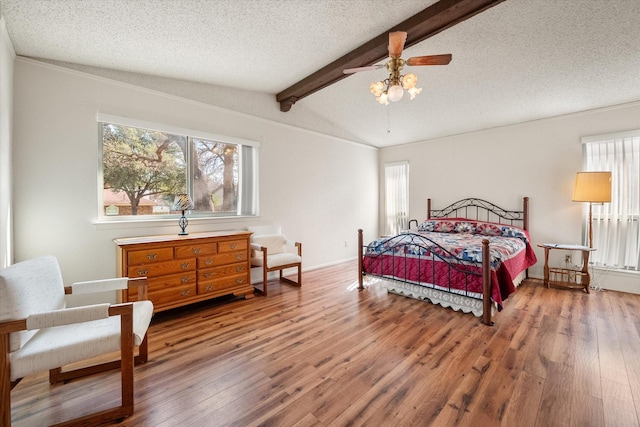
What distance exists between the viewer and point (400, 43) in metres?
2.21

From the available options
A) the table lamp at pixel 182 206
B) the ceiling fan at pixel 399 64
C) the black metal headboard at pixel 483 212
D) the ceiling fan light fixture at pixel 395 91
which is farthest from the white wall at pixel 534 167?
the table lamp at pixel 182 206

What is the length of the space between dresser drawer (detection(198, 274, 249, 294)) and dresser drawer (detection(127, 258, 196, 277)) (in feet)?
0.83

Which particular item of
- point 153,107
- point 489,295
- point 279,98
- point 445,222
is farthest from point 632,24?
point 153,107

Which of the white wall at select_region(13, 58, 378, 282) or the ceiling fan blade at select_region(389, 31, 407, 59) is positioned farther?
the white wall at select_region(13, 58, 378, 282)

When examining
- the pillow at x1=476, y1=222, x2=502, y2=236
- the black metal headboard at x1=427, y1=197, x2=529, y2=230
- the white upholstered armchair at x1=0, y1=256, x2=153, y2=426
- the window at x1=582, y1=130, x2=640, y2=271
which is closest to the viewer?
the white upholstered armchair at x1=0, y1=256, x2=153, y2=426

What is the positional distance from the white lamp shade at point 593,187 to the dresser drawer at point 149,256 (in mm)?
5212

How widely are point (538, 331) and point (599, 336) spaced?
0.49 metres

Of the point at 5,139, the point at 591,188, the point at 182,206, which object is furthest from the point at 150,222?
the point at 591,188

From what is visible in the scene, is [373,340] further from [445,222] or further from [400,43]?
[445,222]

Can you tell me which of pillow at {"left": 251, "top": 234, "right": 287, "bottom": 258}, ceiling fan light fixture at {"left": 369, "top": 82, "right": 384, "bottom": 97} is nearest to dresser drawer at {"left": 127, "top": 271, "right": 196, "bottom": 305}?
pillow at {"left": 251, "top": 234, "right": 287, "bottom": 258}

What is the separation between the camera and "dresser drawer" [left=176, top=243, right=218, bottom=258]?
9.67ft

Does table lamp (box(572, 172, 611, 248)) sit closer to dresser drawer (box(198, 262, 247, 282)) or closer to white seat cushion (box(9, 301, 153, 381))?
dresser drawer (box(198, 262, 247, 282))

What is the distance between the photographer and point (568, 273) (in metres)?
3.88

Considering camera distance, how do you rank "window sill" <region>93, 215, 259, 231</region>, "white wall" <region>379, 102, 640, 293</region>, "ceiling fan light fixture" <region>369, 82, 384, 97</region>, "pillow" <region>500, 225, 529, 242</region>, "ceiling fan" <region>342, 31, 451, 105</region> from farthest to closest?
"pillow" <region>500, 225, 529, 242</region> → "white wall" <region>379, 102, 640, 293</region> → "window sill" <region>93, 215, 259, 231</region> → "ceiling fan light fixture" <region>369, 82, 384, 97</region> → "ceiling fan" <region>342, 31, 451, 105</region>
